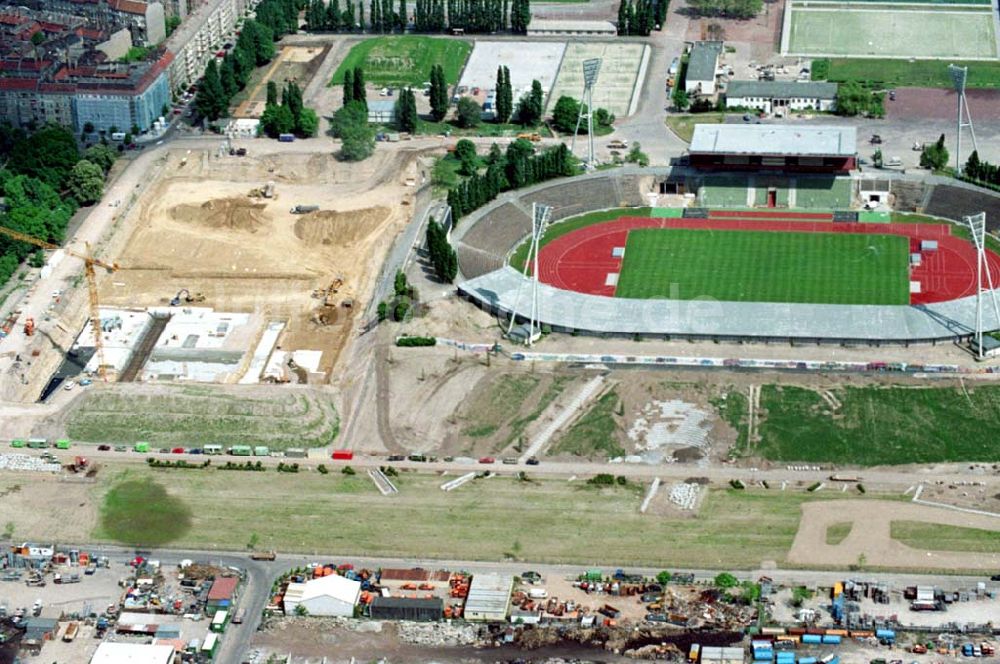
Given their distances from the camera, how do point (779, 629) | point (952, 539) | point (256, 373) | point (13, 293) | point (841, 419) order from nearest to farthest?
point (779, 629)
point (952, 539)
point (841, 419)
point (256, 373)
point (13, 293)

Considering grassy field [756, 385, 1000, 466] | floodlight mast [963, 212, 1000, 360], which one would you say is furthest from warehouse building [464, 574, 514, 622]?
floodlight mast [963, 212, 1000, 360]

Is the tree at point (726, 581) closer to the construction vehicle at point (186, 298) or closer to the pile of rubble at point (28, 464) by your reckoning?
the pile of rubble at point (28, 464)

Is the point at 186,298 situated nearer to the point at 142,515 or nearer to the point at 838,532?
the point at 142,515

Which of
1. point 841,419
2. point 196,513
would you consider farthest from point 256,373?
point 841,419

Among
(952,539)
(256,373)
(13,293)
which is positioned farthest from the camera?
(13,293)

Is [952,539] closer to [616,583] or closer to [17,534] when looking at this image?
[616,583]

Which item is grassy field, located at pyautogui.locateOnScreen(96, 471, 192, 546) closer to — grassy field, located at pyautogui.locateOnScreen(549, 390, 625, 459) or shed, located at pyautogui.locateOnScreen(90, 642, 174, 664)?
shed, located at pyautogui.locateOnScreen(90, 642, 174, 664)

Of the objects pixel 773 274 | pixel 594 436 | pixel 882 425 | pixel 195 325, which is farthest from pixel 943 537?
pixel 195 325
